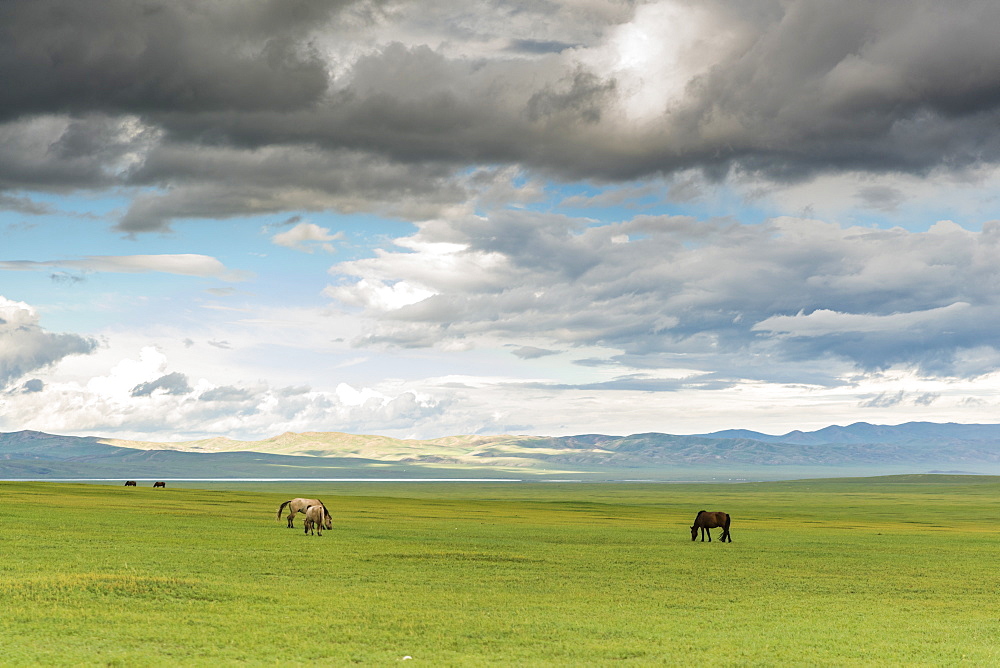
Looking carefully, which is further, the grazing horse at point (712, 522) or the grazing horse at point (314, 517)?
the grazing horse at point (712, 522)

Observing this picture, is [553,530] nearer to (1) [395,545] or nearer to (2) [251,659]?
(1) [395,545]

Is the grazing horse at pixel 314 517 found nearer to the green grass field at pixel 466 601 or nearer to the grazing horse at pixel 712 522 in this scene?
the green grass field at pixel 466 601

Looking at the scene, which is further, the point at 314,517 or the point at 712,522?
the point at 712,522

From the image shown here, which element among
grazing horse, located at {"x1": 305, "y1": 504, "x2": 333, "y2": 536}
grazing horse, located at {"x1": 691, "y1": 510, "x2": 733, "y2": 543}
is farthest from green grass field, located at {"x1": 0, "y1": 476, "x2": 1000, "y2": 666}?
grazing horse, located at {"x1": 691, "y1": 510, "x2": 733, "y2": 543}

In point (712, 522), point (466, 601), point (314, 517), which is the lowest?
point (466, 601)

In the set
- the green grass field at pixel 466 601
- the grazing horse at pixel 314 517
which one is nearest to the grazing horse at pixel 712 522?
the green grass field at pixel 466 601

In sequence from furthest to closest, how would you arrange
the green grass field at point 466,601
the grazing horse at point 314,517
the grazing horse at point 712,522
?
1. the grazing horse at point 712,522
2. the grazing horse at point 314,517
3. the green grass field at point 466,601

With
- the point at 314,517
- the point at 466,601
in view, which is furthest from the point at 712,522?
the point at 466,601

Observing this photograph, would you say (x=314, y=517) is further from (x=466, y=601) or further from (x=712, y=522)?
(x=712, y=522)

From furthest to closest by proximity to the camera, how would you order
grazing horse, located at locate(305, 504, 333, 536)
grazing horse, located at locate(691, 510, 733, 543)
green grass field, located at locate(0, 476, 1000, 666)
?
grazing horse, located at locate(691, 510, 733, 543) → grazing horse, located at locate(305, 504, 333, 536) → green grass field, located at locate(0, 476, 1000, 666)

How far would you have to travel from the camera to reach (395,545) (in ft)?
133

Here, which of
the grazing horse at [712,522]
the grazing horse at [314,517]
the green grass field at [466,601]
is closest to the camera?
the green grass field at [466,601]

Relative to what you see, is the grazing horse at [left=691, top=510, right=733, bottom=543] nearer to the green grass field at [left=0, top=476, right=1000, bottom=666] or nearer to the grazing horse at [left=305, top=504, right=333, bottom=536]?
the green grass field at [left=0, top=476, right=1000, bottom=666]

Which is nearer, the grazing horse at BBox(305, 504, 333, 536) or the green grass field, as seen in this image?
the green grass field
